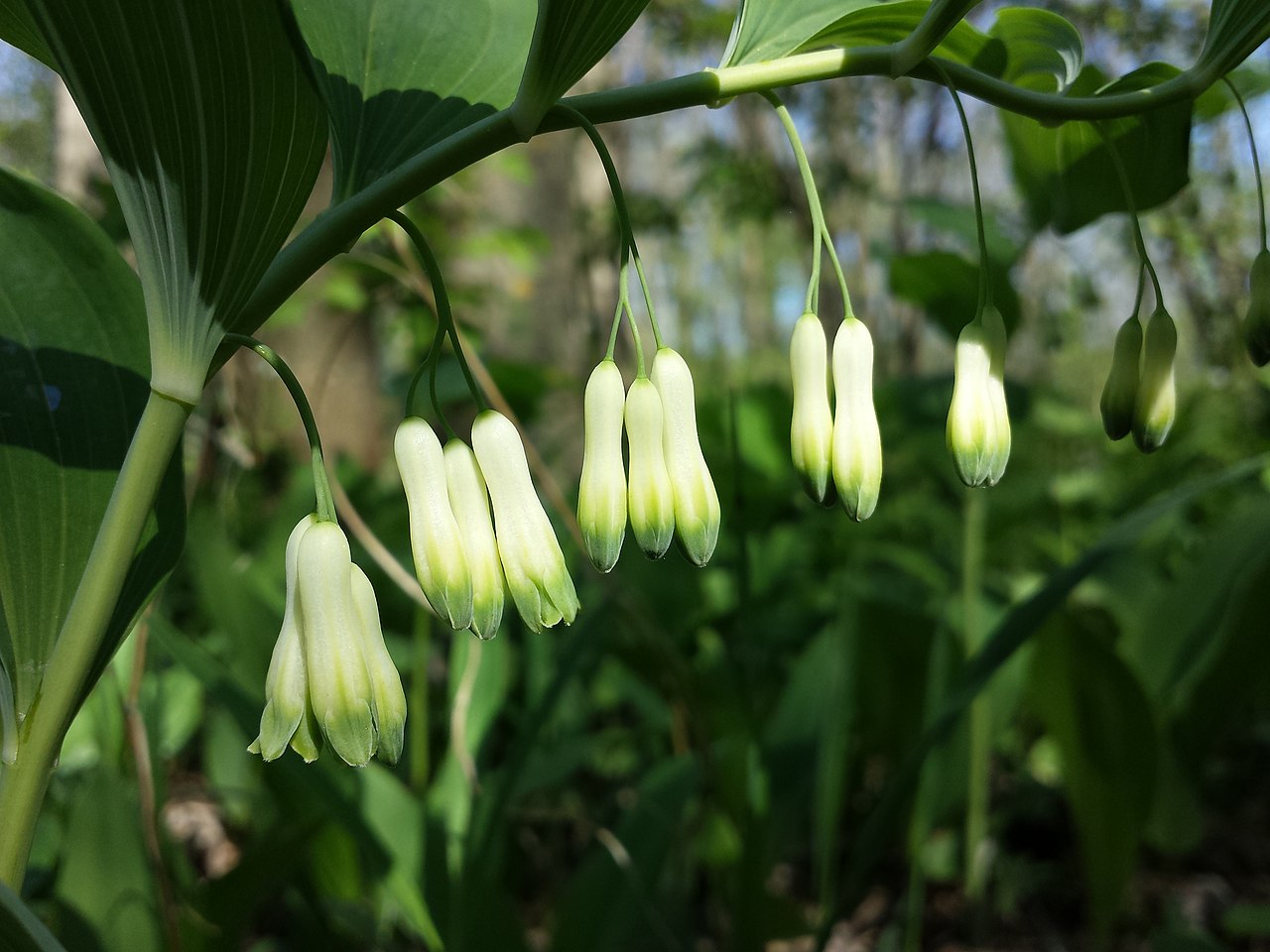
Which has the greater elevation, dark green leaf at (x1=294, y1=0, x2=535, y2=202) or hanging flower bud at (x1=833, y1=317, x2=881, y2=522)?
dark green leaf at (x1=294, y1=0, x2=535, y2=202)

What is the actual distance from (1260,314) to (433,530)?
0.64m

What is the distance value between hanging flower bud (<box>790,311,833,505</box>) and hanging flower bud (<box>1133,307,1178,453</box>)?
0.96 ft

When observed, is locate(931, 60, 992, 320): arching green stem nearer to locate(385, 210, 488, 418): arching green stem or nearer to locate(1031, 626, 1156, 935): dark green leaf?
locate(385, 210, 488, 418): arching green stem

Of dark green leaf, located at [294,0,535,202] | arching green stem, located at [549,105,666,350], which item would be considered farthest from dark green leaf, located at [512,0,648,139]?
dark green leaf, located at [294,0,535,202]

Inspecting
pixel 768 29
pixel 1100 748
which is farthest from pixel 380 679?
pixel 1100 748

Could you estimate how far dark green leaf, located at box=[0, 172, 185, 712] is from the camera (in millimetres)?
642

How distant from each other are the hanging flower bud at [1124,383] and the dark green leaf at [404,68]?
1.72ft

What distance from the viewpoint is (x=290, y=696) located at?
0.59m

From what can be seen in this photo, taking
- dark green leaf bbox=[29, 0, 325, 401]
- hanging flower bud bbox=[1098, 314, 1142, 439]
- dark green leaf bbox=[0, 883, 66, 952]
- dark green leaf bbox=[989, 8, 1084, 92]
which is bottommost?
dark green leaf bbox=[0, 883, 66, 952]

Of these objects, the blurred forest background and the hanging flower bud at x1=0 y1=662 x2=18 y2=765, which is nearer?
the hanging flower bud at x1=0 y1=662 x2=18 y2=765

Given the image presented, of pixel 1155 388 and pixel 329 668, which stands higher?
pixel 1155 388

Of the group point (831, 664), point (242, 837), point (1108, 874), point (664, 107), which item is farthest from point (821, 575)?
point (664, 107)

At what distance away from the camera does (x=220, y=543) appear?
5.61 feet

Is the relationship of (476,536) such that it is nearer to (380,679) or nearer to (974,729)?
(380,679)
